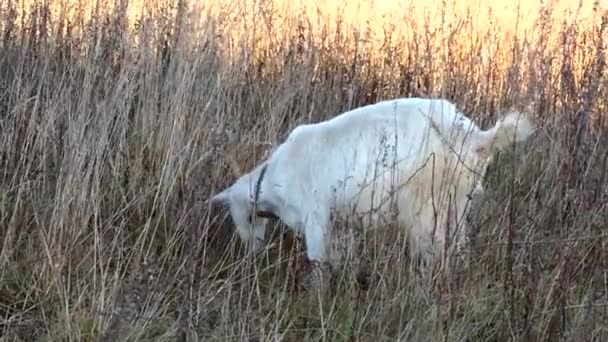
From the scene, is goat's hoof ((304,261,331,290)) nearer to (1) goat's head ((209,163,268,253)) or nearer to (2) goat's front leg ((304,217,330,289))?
(2) goat's front leg ((304,217,330,289))

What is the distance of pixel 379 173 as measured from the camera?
320cm

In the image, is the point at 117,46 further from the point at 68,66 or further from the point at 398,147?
the point at 398,147

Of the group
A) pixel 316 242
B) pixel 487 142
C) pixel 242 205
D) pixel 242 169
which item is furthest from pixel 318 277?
pixel 242 169

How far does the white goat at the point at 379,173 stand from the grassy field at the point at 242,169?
0.31 feet

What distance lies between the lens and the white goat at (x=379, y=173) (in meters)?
3.12

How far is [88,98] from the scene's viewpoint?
12.1ft

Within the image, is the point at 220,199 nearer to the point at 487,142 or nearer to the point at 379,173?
the point at 379,173

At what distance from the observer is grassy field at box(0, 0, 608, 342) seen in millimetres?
2699

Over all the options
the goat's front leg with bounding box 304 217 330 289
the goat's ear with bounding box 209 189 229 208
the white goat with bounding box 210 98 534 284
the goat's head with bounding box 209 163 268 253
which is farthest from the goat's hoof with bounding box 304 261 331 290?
the goat's ear with bounding box 209 189 229 208

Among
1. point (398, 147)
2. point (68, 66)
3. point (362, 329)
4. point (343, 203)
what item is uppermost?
point (68, 66)

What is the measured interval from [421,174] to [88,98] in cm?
135

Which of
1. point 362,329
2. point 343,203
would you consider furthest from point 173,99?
point 362,329

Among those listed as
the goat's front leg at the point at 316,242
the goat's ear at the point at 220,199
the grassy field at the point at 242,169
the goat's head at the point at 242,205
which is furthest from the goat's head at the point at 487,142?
the goat's ear at the point at 220,199

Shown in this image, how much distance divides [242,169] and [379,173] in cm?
83
